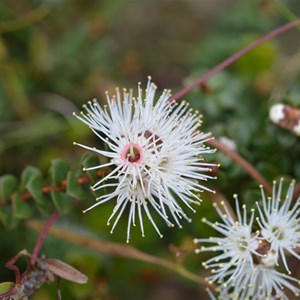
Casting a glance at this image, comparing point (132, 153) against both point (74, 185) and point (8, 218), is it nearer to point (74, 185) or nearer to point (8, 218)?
point (74, 185)

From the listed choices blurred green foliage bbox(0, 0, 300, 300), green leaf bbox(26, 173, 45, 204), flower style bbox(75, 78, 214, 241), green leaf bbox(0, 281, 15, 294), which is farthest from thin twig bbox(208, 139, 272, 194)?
green leaf bbox(0, 281, 15, 294)

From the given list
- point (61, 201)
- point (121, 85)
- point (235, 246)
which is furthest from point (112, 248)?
point (121, 85)

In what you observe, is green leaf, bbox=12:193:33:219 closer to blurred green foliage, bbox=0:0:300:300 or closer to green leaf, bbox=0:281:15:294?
blurred green foliage, bbox=0:0:300:300

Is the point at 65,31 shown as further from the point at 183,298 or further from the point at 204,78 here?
the point at 183,298

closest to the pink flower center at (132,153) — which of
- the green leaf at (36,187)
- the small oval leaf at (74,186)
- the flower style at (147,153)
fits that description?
the flower style at (147,153)

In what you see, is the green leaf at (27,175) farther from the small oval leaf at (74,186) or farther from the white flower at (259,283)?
the white flower at (259,283)

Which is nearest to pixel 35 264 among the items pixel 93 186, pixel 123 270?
pixel 93 186

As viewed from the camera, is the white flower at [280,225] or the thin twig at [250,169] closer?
the white flower at [280,225]
